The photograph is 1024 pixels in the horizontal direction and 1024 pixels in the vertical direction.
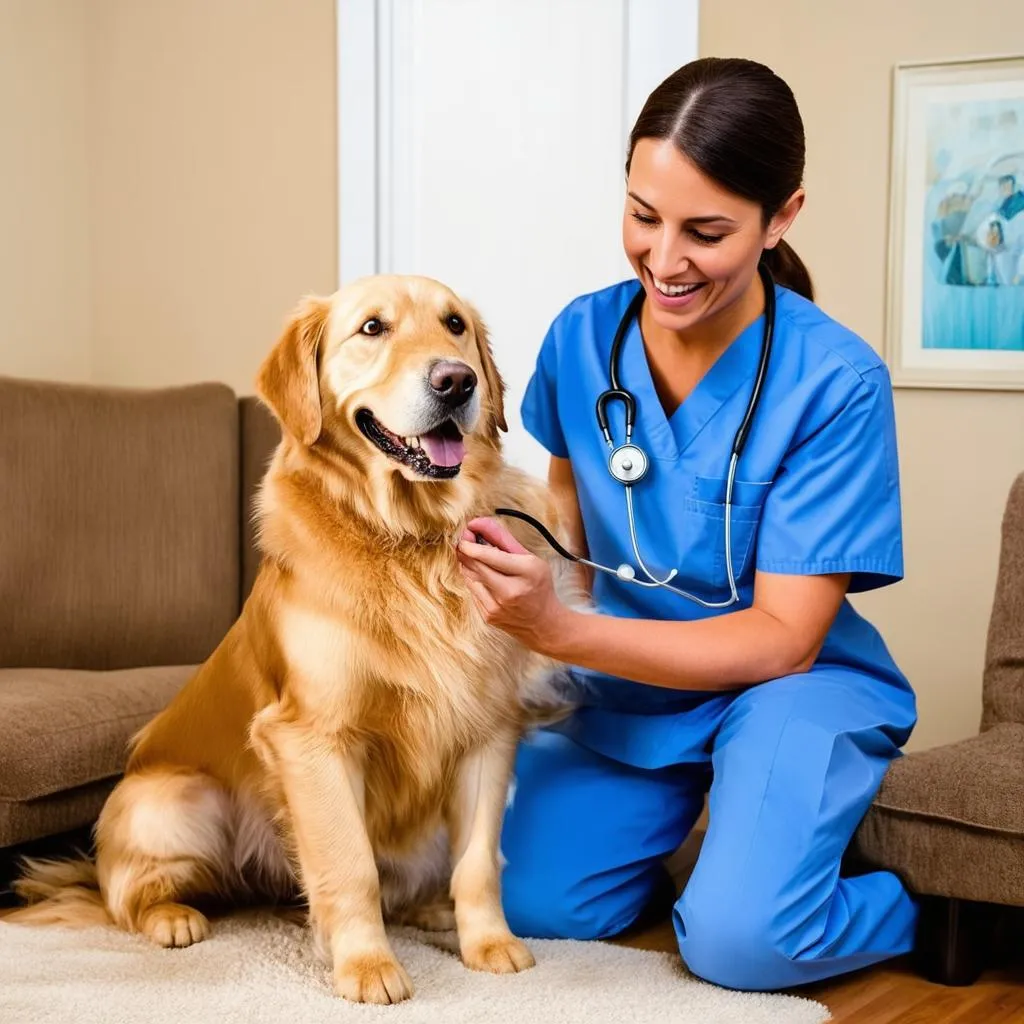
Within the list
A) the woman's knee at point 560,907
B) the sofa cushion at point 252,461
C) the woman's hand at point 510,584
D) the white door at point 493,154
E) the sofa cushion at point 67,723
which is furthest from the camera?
the white door at point 493,154

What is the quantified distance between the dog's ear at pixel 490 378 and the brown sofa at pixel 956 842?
2.53 ft

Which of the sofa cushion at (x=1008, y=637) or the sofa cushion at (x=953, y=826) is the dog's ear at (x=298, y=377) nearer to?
the sofa cushion at (x=953, y=826)

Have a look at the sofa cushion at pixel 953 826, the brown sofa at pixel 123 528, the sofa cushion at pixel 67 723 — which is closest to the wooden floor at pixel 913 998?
the sofa cushion at pixel 953 826

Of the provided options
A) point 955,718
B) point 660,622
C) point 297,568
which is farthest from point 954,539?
point 297,568

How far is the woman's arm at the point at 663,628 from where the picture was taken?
67.4 inches

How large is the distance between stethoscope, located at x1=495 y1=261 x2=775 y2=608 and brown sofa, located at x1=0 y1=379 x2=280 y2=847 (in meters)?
1.02

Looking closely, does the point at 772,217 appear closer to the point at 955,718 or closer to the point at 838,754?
the point at 838,754

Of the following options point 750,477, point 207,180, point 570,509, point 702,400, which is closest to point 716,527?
point 750,477

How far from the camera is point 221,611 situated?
115 inches

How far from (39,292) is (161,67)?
0.77m

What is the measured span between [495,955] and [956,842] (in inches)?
26.2

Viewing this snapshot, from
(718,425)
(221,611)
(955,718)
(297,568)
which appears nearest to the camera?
(297,568)

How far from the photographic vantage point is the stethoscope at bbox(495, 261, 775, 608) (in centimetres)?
193

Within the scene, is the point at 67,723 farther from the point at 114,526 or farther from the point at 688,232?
the point at 688,232
